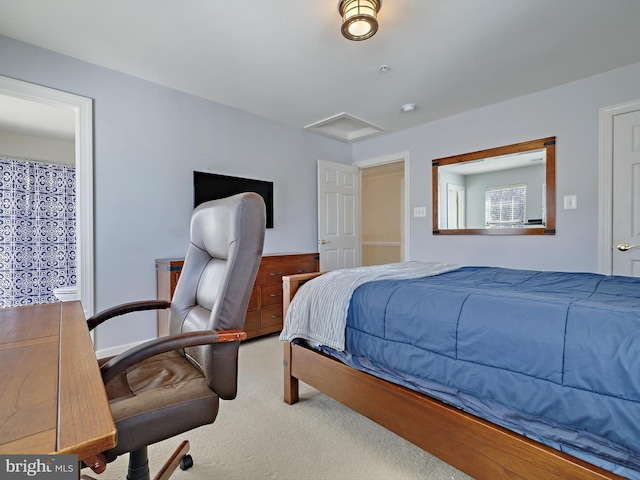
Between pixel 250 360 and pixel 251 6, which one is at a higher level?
pixel 251 6

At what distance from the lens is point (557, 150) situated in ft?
10.2

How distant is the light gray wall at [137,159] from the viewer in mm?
2639

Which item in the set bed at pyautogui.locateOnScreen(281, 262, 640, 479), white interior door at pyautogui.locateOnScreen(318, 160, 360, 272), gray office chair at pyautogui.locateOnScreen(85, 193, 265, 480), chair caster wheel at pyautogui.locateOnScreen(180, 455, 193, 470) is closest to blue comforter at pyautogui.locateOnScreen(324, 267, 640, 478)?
bed at pyautogui.locateOnScreen(281, 262, 640, 479)

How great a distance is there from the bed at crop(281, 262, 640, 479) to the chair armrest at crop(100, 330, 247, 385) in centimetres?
74

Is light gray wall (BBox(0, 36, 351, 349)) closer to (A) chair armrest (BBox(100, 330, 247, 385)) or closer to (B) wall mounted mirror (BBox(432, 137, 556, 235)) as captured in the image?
(A) chair armrest (BBox(100, 330, 247, 385))

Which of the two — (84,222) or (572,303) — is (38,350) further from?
(84,222)

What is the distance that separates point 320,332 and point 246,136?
2.72 m

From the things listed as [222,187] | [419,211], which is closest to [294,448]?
[222,187]

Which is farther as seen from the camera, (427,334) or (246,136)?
Result: (246,136)

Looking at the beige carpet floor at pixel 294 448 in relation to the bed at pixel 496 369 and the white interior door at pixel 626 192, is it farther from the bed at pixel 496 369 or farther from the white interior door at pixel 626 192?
the white interior door at pixel 626 192

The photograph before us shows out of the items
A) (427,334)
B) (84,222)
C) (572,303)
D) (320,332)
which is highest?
(84,222)

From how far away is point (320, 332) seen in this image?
5.79ft

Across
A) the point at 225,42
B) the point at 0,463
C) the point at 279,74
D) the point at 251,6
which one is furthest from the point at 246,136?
the point at 0,463

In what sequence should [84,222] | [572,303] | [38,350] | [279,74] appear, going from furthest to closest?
[279,74]
[84,222]
[572,303]
[38,350]
